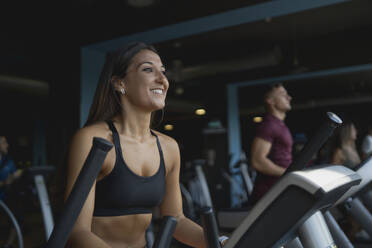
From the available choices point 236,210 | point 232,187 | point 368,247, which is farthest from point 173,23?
point 232,187

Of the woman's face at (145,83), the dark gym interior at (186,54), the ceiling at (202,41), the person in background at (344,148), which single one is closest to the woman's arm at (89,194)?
the dark gym interior at (186,54)

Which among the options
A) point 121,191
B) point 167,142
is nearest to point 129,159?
point 121,191

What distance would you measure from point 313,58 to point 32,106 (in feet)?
26.1

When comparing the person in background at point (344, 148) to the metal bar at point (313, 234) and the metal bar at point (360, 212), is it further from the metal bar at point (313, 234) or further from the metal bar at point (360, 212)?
the metal bar at point (313, 234)

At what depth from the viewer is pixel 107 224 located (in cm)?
102

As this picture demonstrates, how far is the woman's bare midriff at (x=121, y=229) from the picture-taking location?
1021mm

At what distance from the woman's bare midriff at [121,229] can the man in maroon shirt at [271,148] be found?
5.11ft

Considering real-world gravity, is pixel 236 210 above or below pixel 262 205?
below

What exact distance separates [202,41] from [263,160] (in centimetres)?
423

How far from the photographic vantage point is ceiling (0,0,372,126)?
3.98 meters

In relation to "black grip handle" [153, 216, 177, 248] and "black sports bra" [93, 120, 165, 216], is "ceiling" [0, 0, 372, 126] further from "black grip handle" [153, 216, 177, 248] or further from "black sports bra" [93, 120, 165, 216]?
"black grip handle" [153, 216, 177, 248]

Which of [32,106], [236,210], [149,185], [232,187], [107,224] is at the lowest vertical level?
[232,187]

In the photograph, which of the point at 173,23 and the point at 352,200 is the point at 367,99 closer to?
the point at 173,23

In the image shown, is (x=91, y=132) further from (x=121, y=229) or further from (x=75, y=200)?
(x=75, y=200)
